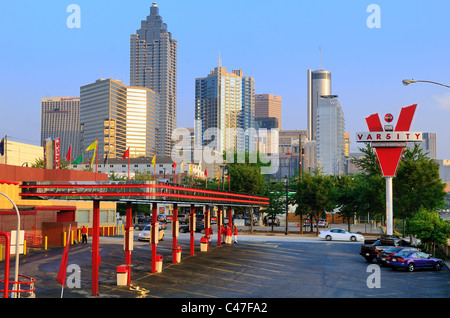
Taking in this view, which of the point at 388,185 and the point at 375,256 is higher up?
the point at 388,185

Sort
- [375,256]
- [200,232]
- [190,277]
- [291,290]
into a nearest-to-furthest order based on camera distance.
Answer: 1. [291,290]
2. [190,277]
3. [375,256]
4. [200,232]

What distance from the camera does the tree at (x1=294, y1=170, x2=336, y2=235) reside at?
2771 inches

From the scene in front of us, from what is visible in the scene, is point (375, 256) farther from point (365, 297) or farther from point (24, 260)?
point (24, 260)

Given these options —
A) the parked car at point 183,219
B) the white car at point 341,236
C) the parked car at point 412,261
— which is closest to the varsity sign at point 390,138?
the white car at point 341,236

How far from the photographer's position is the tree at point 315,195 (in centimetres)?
7038

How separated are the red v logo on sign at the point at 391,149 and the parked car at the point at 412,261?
A: 1914cm

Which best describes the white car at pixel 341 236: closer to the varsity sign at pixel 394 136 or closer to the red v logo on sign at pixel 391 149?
the red v logo on sign at pixel 391 149

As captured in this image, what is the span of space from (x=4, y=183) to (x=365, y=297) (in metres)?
28.0

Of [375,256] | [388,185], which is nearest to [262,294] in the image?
[375,256]

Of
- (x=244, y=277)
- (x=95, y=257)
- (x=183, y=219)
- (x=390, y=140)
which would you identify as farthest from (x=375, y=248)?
(x=183, y=219)

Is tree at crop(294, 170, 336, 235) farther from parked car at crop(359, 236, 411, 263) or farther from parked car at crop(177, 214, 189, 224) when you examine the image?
parked car at crop(359, 236, 411, 263)

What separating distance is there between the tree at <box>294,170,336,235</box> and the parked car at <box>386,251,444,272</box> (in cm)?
3581

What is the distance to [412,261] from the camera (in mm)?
33750

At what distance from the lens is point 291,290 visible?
85.0ft
